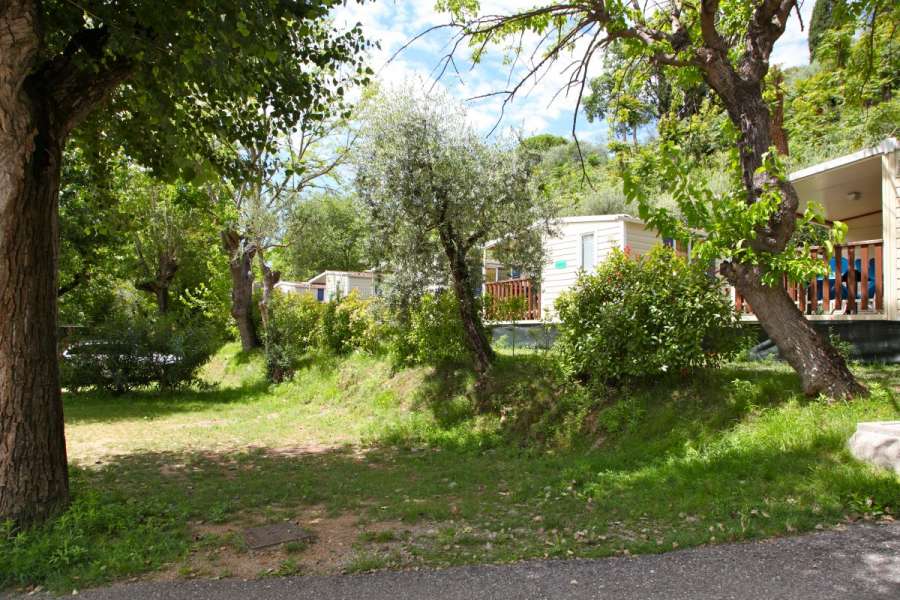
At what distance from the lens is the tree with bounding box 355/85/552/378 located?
11.0 m

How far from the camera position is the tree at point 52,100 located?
5.16 metres

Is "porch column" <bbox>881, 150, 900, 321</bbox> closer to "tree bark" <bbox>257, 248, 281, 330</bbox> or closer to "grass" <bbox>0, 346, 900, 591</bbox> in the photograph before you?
"grass" <bbox>0, 346, 900, 591</bbox>

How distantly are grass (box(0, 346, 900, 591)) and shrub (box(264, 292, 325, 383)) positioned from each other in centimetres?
509

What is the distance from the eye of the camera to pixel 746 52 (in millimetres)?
7719

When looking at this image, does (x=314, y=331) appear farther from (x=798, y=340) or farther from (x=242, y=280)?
(x=798, y=340)

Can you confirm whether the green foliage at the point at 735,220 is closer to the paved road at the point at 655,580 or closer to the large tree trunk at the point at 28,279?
the paved road at the point at 655,580

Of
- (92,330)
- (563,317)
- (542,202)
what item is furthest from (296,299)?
(563,317)

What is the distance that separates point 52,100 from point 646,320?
7574mm

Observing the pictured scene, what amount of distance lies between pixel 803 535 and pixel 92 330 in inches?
711

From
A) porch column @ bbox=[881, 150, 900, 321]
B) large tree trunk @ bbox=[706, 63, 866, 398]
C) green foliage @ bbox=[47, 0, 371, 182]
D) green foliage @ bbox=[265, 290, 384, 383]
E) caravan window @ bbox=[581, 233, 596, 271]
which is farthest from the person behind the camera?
green foliage @ bbox=[265, 290, 384, 383]

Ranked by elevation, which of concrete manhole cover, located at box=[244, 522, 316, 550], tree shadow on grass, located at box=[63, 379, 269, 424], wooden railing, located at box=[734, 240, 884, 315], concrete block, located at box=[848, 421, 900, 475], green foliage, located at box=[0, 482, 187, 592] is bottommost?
tree shadow on grass, located at box=[63, 379, 269, 424]

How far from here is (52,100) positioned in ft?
19.1

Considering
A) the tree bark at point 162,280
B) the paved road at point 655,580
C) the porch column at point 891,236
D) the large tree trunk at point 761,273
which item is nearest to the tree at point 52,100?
the paved road at point 655,580

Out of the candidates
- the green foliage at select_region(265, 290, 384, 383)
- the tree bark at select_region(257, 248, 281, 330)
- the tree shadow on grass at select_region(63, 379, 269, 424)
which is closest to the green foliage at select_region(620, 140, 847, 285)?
the green foliage at select_region(265, 290, 384, 383)
